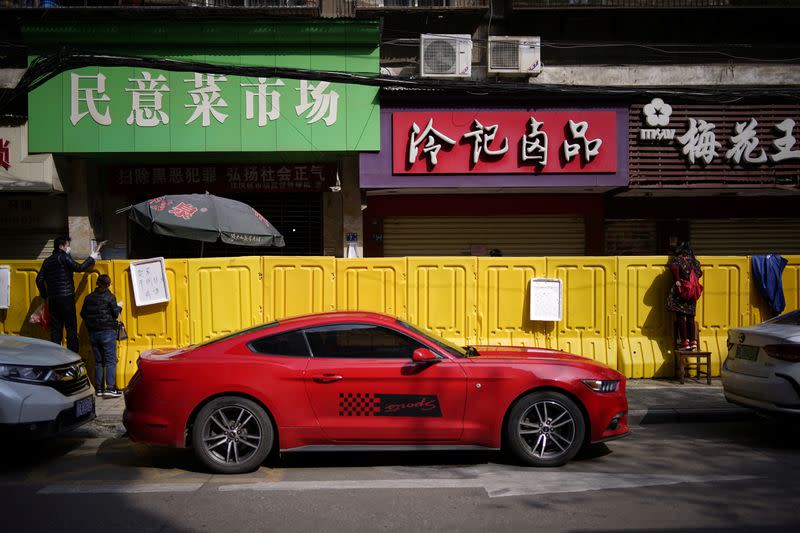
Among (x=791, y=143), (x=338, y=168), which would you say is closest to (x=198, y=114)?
(x=338, y=168)

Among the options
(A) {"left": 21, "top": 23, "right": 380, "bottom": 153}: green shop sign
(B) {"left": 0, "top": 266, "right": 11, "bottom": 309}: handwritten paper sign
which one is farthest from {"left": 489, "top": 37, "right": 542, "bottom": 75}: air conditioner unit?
(B) {"left": 0, "top": 266, "right": 11, "bottom": 309}: handwritten paper sign

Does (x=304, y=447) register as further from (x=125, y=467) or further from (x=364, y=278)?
(x=364, y=278)

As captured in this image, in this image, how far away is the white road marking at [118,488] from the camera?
5521 millimetres

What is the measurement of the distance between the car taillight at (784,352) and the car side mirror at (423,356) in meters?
3.60

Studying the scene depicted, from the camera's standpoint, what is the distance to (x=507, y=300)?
9.98 meters

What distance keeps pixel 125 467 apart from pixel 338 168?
28.1 feet

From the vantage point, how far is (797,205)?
14.8 metres

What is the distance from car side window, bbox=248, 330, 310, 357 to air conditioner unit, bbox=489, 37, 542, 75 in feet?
28.1

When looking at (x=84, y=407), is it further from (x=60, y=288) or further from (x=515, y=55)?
(x=515, y=55)

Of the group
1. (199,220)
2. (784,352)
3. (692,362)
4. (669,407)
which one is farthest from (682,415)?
(199,220)

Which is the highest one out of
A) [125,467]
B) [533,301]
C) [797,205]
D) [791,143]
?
[791,143]

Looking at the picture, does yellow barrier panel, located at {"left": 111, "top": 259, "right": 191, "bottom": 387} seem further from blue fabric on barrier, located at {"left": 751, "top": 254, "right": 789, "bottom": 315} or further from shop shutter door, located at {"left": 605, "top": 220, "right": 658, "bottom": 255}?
shop shutter door, located at {"left": 605, "top": 220, "right": 658, "bottom": 255}

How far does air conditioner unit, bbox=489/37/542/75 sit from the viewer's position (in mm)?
12812

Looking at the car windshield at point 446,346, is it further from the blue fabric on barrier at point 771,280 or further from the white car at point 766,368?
the blue fabric on barrier at point 771,280
